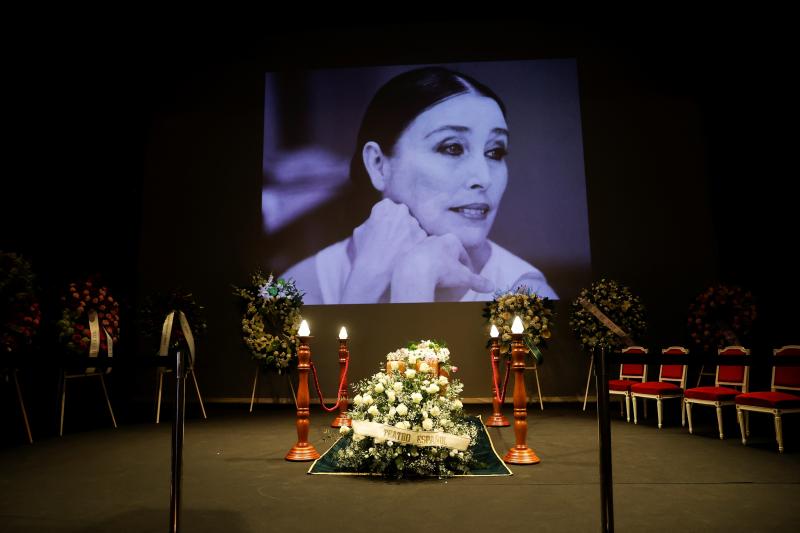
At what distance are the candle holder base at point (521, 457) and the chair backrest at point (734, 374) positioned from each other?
2.84m

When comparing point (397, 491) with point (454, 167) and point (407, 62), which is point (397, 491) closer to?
point (454, 167)

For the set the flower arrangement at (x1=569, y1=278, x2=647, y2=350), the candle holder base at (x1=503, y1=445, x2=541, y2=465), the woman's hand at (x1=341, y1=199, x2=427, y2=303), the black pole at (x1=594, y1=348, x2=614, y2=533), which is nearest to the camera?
the black pole at (x1=594, y1=348, x2=614, y2=533)

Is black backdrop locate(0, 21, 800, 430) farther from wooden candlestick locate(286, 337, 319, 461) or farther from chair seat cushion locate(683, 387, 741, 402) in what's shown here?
wooden candlestick locate(286, 337, 319, 461)

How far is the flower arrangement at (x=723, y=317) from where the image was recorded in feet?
23.5

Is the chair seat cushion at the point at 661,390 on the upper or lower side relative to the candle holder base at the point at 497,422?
upper

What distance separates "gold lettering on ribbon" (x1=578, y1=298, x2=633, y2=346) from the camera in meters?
7.53

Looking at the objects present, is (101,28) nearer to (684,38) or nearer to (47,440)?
(47,440)

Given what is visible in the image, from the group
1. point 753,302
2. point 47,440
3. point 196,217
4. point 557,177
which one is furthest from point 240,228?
point 753,302

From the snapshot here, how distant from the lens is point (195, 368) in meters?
8.86

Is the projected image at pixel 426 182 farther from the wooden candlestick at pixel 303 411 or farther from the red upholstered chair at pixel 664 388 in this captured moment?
the wooden candlestick at pixel 303 411

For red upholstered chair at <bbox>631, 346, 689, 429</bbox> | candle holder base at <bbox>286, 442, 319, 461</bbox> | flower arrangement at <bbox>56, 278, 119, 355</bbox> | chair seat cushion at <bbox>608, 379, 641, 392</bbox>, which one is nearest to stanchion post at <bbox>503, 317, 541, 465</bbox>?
candle holder base at <bbox>286, 442, 319, 461</bbox>

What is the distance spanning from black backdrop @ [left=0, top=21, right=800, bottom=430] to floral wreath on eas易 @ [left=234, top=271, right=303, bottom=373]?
0.73 meters

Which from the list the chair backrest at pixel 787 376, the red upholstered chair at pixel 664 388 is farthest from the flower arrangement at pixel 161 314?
the chair backrest at pixel 787 376

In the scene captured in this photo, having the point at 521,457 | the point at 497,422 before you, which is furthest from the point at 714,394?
the point at 521,457
